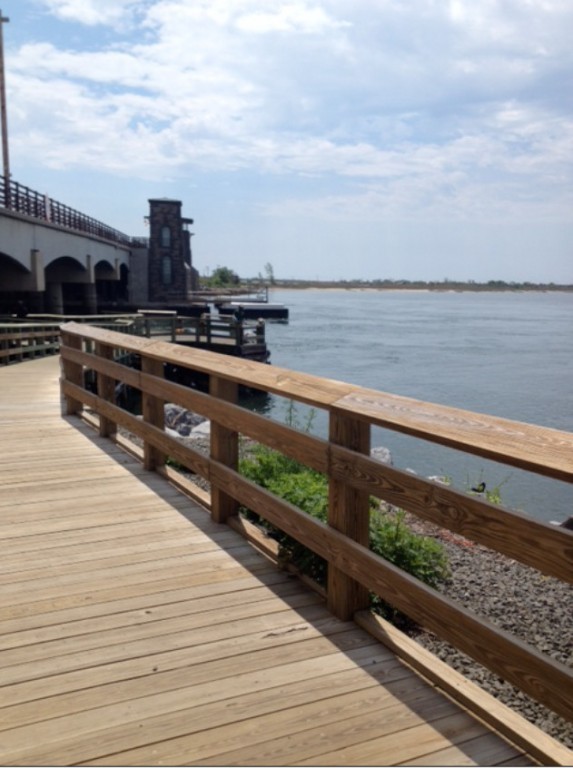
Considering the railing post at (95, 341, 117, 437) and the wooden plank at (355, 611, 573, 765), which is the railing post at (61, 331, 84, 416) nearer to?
the railing post at (95, 341, 117, 437)

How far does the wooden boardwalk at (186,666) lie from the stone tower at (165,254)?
58570mm

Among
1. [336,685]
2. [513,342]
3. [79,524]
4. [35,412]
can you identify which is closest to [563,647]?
[336,685]

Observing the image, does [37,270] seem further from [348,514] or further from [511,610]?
[348,514]

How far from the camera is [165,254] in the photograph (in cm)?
6244

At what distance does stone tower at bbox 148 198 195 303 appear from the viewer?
62.4 meters

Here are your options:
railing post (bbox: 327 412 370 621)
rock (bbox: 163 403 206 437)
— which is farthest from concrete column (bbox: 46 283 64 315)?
railing post (bbox: 327 412 370 621)

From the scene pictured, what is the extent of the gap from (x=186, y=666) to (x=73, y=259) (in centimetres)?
3709

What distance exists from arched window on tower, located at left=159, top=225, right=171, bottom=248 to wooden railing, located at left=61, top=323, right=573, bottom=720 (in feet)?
193

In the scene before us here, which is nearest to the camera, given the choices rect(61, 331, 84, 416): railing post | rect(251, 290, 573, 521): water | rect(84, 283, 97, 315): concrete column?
rect(61, 331, 84, 416): railing post

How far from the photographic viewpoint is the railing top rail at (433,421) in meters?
2.28

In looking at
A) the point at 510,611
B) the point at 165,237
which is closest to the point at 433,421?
the point at 510,611

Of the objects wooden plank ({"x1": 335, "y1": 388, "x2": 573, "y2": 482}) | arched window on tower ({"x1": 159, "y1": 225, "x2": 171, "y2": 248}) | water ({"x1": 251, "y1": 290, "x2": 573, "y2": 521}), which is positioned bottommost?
water ({"x1": 251, "y1": 290, "x2": 573, "y2": 521})

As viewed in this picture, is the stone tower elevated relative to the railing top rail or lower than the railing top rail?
elevated

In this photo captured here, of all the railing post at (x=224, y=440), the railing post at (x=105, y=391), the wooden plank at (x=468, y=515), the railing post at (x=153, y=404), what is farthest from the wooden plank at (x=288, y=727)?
the railing post at (x=105, y=391)
